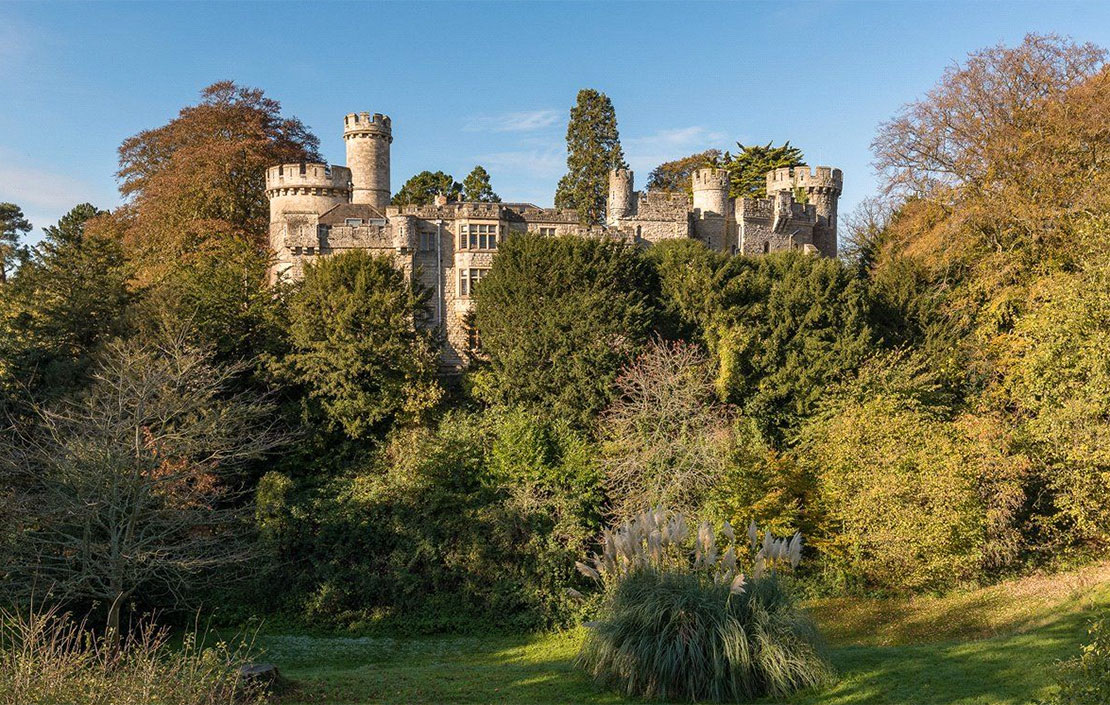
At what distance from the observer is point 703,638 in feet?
45.4

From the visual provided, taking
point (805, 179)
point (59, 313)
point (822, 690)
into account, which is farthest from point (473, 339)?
point (805, 179)

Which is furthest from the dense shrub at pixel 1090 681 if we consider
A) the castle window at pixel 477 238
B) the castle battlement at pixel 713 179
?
the castle battlement at pixel 713 179

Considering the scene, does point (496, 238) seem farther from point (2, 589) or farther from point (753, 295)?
point (2, 589)

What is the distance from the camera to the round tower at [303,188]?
1309 inches

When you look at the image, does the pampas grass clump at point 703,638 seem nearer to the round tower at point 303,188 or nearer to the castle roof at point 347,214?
the castle roof at point 347,214

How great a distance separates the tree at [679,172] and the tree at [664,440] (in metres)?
31.1

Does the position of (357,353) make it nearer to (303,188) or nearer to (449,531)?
(449,531)

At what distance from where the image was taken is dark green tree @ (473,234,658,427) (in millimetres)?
24062

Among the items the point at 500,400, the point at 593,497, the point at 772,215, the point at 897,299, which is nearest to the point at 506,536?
the point at 593,497

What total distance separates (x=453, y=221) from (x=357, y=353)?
946 centimetres

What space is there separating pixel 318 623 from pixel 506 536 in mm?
5029

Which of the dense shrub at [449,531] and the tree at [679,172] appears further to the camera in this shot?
the tree at [679,172]

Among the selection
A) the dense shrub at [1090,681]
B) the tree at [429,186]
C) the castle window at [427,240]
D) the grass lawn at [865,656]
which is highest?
the tree at [429,186]

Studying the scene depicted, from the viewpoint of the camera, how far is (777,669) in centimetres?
1357
